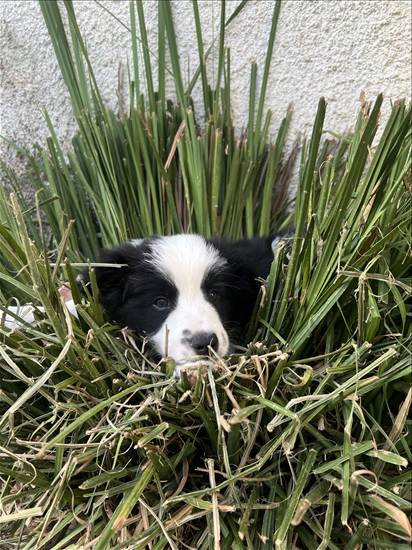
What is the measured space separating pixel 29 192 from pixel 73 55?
1.90ft

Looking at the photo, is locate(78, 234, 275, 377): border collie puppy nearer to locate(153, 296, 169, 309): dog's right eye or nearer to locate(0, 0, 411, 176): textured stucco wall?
locate(153, 296, 169, 309): dog's right eye

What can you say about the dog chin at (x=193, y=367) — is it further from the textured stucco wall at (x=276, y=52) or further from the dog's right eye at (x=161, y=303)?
the textured stucco wall at (x=276, y=52)

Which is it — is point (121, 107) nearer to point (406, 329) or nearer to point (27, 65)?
point (27, 65)

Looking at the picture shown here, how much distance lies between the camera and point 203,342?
1.32 metres

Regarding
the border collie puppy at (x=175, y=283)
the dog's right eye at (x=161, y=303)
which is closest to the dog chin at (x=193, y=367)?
the border collie puppy at (x=175, y=283)

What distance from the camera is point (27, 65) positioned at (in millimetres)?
2107

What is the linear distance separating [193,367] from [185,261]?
1.53 ft

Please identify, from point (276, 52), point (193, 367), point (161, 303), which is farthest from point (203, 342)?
point (276, 52)

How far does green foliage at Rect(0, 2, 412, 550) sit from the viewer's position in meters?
1.03

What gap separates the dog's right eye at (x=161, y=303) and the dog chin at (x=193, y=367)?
254mm

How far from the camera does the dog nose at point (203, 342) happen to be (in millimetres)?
1322

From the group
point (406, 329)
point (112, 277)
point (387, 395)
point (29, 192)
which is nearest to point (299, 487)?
point (387, 395)

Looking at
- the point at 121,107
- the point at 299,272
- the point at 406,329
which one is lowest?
the point at 406,329

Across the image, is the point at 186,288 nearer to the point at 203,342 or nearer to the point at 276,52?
the point at 203,342
